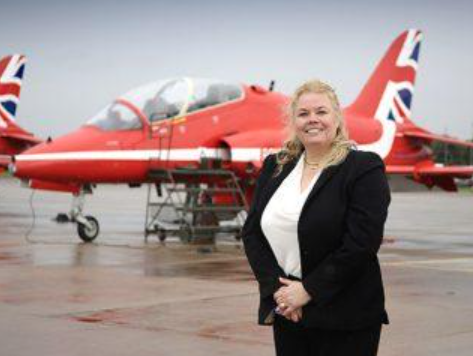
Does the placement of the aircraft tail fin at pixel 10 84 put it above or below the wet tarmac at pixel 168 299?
above

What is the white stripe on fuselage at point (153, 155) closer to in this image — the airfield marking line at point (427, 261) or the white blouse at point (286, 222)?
the airfield marking line at point (427, 261)

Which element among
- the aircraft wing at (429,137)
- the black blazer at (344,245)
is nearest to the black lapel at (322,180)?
the black blazer at (344,245)

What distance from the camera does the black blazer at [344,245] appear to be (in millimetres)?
4016

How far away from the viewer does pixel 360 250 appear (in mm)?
3986

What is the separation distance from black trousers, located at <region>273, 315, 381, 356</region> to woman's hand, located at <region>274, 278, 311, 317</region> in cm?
12

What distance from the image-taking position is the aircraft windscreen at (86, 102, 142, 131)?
1761 centimetres

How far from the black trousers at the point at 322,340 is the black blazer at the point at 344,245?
0.17 ft

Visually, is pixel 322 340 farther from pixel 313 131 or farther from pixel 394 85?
pixel 394 85

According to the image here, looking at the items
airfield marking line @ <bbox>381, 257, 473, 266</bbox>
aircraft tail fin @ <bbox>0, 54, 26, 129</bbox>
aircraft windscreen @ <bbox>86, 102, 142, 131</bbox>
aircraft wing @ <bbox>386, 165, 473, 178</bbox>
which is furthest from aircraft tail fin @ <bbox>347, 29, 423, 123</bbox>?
aircraft tail fin @ <bbox>0, 54, 26, 129</bbox>

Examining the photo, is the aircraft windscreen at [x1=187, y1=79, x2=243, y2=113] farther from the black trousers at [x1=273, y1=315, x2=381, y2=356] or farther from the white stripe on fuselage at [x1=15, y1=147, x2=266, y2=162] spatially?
the black trousers at [x1=273, y1=315, x2=381, y2=356]

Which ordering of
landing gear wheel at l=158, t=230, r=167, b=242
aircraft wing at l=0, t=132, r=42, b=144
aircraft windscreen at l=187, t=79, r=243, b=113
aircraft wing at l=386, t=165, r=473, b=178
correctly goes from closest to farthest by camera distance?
1. landing gear wheel at l=158, t=230, r=167, b=242
2. aircraft windscreen at l=187, t=79, r=243, b=113
3. aircraft wing at l=386, t=165, r=473, b=178
4. aircraft wing at l=0, t=132, r=42, b=144

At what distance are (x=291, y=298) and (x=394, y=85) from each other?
63.2ft

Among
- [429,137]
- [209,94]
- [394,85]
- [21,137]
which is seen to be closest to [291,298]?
[209,94]

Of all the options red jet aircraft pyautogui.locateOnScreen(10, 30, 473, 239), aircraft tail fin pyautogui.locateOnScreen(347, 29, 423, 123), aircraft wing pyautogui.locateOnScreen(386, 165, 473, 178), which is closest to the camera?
red jet aircraft pyautogui.locateOnScreen(10, 30, 473, 239)
